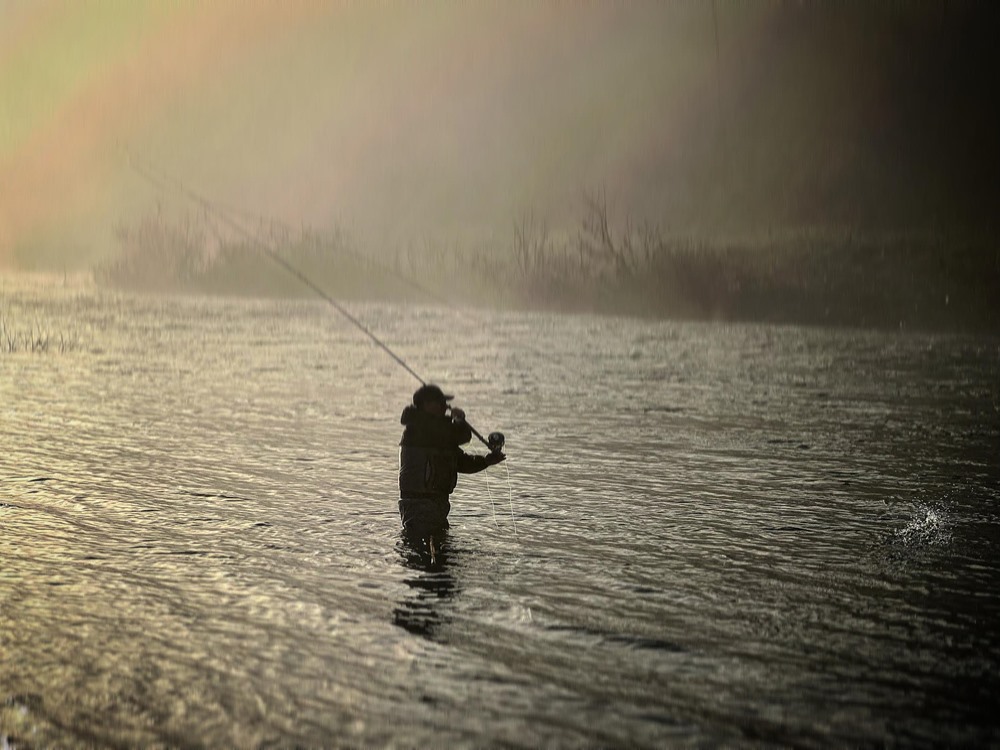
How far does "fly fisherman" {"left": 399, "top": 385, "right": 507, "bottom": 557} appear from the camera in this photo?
11.1m

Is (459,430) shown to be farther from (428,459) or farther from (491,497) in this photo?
(491,497)

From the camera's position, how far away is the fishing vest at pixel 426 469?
1109 cm

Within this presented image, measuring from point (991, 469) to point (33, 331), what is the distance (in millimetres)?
48174

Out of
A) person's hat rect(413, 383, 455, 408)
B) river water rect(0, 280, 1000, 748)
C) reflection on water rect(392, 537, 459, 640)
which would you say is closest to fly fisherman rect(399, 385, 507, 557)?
person's hat rect(413, 383, 455, 408)

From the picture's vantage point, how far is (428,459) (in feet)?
36.4

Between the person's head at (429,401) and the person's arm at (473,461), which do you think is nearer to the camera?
the person's head at (429,401)

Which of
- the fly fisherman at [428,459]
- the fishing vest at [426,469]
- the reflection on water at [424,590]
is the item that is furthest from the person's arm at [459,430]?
the reflection on water at [424,590]

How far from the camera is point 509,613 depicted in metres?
9.16

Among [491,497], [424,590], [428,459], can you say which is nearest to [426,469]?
[428,459]

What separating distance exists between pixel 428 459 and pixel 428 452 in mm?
71

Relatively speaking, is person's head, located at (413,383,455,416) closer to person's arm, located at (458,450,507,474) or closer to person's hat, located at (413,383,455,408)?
person's hat, located at (413,383,455,408)

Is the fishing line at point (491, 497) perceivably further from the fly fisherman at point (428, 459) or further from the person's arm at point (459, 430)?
the person's arm at point (459, 430)

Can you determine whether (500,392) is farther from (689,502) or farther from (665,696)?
(665,696)

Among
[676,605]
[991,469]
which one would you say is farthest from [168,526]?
[991,469]
